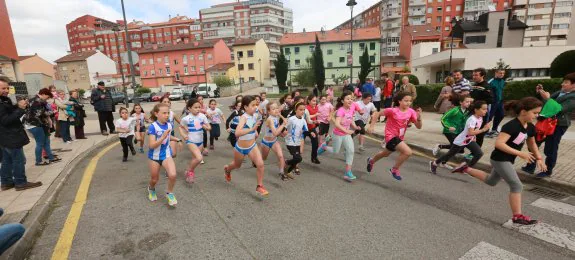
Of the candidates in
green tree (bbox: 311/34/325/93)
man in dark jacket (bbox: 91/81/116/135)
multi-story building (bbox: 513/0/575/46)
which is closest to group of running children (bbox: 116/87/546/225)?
man in dark jacket (bbox: 91/81/116/135)

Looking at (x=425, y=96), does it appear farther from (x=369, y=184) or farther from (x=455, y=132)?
(x=369, y=184)

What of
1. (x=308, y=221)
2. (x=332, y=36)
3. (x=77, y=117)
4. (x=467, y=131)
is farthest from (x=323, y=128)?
(x=332, y=36)

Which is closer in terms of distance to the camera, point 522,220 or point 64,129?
point 522,220

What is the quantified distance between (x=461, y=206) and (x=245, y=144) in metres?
3.45

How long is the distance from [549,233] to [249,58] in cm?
6350

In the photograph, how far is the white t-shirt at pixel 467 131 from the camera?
5328mm

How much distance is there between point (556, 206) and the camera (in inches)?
164

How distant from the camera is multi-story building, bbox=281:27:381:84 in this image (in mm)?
59688

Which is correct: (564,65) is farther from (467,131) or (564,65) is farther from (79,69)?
(79,69)

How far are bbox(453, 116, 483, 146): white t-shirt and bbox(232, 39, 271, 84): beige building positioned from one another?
59098 millimetres

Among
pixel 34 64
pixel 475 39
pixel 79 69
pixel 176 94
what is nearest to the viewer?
pixel 176 94

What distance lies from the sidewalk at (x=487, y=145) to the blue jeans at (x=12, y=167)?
859cm

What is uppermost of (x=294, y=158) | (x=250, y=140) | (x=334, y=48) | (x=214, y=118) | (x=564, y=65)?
(x=334, y=48)

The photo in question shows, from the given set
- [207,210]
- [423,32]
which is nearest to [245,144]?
[207,210]
